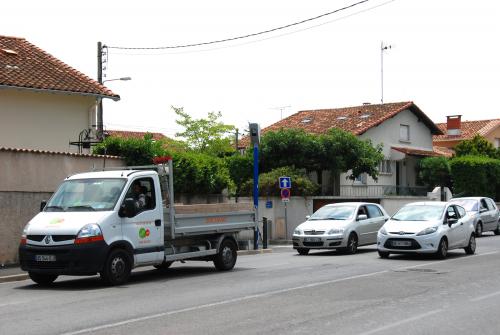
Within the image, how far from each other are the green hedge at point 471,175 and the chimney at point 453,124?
2158cm

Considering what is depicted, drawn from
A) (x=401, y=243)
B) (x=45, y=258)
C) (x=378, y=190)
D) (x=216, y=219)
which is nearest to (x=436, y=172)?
(x=378, y=190)

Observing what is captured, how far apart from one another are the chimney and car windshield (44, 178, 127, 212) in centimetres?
5547

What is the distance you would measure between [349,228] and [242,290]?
9.30m

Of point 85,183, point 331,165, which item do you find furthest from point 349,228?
point 331,165

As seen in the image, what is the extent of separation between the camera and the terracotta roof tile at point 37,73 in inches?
934

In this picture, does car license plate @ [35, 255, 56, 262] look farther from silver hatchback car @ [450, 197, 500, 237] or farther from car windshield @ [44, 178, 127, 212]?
silver hatchback car @ [450, 197, 500, 237]

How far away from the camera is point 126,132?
225 feet

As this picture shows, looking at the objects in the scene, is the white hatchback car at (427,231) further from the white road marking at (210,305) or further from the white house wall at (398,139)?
the white house wall at (398,139)

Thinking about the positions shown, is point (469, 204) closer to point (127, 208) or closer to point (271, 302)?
point (127, 208)

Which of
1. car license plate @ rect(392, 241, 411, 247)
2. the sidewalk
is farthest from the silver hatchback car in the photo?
the sidewalk

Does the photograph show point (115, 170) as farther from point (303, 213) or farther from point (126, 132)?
point (126, 132)

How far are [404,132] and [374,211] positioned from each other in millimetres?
26392

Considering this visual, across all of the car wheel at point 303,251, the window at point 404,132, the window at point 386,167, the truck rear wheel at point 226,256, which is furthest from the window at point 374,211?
the window at point 404,132

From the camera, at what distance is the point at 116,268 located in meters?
13.5
